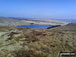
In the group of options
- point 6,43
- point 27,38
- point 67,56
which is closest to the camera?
point 67,56

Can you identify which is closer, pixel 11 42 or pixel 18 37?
pixel 11 42

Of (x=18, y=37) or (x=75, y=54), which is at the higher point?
(x=18, y=37)

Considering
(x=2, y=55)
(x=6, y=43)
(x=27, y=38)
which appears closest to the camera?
(x=2, y=55)

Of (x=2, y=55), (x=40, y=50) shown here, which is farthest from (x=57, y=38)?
(x=2, y=55)

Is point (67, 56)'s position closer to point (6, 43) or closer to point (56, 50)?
point (56, 50)

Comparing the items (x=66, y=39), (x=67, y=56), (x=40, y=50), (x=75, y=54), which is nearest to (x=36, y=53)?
(x=40, y=50)

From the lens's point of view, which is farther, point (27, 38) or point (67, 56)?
point (27, 38)

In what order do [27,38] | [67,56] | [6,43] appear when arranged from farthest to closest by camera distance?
[27,38] < [6,43] < [67,56]

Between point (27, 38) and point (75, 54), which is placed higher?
point (27, 38)

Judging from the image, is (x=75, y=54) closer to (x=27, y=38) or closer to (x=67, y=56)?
(x=67, y=56)
